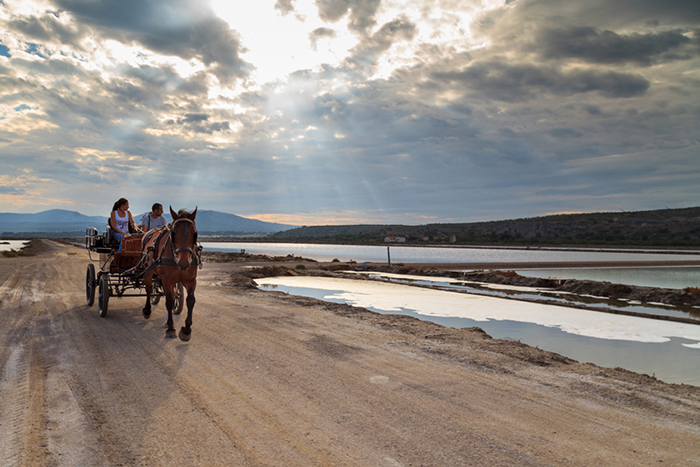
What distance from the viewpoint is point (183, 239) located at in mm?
7230

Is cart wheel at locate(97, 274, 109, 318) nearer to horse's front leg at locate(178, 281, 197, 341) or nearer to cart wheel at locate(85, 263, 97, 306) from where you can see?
cart wheel at locate(85, 263, 97, 306)

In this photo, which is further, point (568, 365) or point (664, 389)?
point (568, 365)

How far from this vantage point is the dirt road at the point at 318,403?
12.5ft

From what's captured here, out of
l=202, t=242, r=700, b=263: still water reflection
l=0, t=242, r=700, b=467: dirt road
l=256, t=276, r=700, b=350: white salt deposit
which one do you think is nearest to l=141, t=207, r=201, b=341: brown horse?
l=0, t=242, r=700, b=467: dirt road

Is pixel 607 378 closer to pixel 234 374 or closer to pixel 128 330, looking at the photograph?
pixel 234 374

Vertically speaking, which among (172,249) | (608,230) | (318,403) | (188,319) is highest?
(608,230)

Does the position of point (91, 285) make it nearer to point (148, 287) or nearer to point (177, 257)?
point (148, 287)

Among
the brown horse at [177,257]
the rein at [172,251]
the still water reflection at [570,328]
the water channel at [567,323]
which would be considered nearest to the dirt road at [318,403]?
the brown horse at [177,257]

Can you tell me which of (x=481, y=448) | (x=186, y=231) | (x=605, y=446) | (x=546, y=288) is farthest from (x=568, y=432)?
(x=546, y=288)

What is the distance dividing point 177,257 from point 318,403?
12.7 feet

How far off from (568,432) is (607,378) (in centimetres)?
264

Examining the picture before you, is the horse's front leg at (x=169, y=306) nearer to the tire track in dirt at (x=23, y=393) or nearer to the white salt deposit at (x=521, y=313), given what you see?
the tire track in dirt at (x=23, y=393)

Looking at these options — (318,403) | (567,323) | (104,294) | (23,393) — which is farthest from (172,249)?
(567,323)

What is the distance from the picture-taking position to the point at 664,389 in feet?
19.3
